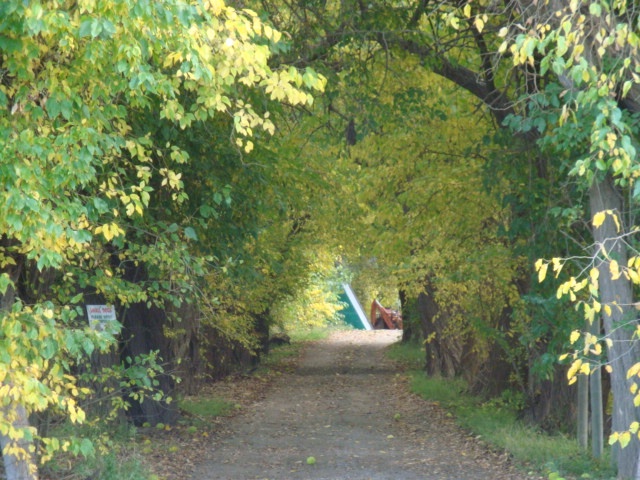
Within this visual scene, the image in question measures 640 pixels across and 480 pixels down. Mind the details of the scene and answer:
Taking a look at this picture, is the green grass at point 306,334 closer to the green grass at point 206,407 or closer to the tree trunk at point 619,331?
the green grass at point 206,407

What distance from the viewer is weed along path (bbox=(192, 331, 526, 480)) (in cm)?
1243

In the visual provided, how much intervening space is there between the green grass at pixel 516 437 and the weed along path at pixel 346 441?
279 millimetres

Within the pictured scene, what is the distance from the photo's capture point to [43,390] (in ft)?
21.1

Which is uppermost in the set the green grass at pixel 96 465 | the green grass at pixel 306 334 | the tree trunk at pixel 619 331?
the tree trunk at pixel 619 331

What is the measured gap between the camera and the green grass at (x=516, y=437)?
37.1 feet

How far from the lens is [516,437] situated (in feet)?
45.1

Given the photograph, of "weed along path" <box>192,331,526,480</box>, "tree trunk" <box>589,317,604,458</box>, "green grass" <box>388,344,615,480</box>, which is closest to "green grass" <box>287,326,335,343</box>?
"weed along path" <box>192,331,526,480</box>

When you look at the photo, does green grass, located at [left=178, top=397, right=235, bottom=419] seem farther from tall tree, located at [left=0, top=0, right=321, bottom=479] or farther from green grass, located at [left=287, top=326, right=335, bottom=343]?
green grass, located at [left=287, top=326, right=335, bottom=343]

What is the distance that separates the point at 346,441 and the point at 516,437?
9.67 feet

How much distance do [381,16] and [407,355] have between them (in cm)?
2301

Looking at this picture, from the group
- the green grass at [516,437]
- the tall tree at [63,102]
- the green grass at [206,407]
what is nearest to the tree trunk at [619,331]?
the green grass at [516,437]

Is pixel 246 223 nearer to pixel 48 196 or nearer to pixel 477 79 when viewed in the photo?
pixel 477 79

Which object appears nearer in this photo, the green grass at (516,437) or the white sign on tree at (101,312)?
the white sign on tree at (101,312)

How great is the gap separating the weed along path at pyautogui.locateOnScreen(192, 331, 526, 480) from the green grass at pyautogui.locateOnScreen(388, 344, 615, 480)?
28 centimetres
